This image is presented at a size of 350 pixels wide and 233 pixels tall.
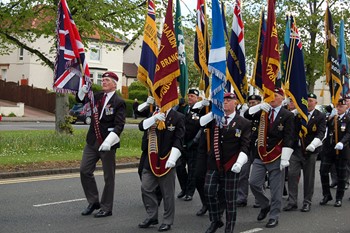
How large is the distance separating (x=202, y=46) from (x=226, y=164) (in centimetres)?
283

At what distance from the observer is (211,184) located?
7.69m

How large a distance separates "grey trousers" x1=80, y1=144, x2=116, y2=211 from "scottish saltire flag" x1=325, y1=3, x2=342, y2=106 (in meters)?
5.01

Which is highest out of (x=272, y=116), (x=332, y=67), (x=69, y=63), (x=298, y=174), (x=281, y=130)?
(x=332, y=67)

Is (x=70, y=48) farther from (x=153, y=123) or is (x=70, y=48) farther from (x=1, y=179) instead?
(x=1, y=179)

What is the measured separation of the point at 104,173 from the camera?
892 centimetres

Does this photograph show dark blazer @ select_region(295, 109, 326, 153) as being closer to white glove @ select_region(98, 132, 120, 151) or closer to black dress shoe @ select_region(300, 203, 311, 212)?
black dress shoe @ select_region(300, 203, 311, 212)

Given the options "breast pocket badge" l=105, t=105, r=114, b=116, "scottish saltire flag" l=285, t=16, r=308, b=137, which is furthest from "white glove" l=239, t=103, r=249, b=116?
"breast pocket badge" l=105, t=105, r=114, b=116

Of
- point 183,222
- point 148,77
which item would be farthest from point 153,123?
point 183,222

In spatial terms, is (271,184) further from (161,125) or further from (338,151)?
(338,151)

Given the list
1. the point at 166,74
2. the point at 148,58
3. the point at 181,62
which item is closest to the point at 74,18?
the point at 181,62

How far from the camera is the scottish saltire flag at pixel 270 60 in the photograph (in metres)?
8.98

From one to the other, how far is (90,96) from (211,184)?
8.40ft

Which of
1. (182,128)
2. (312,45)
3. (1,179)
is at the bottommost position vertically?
(1,179)

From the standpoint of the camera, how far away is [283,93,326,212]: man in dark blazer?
1018 cm
